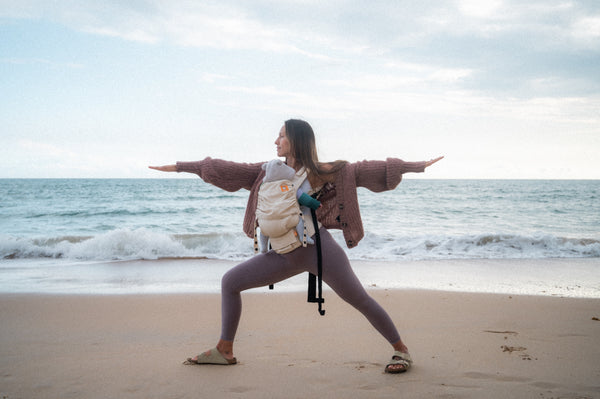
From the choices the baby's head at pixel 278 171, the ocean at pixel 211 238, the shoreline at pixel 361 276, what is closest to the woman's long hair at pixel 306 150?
the baby's head at pixel 278 171

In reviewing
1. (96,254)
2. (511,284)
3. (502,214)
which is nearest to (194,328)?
(511,284)

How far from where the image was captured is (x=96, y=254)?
35.8 ft

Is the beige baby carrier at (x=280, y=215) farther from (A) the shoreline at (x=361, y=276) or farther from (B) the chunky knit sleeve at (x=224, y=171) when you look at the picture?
(A) the shoreline at (x=361, y=276)

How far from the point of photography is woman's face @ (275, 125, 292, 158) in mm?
2977

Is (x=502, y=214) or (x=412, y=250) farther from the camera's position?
(x=502, y=214)

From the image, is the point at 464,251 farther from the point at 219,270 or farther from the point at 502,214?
the point at 502,214

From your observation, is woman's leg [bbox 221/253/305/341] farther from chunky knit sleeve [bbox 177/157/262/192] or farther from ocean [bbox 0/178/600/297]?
ocean [bbox 0/178/600/297]

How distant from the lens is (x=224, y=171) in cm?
309

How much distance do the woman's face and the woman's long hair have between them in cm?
2

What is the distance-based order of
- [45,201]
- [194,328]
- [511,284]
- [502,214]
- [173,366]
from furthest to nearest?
[45,201], [502,214], [511,284], [194,328], [173,366]

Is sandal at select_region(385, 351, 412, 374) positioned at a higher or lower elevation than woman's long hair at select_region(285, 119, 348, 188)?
lower

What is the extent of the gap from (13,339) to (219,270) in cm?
414

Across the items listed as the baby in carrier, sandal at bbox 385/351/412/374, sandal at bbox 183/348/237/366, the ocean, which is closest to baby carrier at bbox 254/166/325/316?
the baby in carrier

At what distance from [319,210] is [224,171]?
2.26ft
